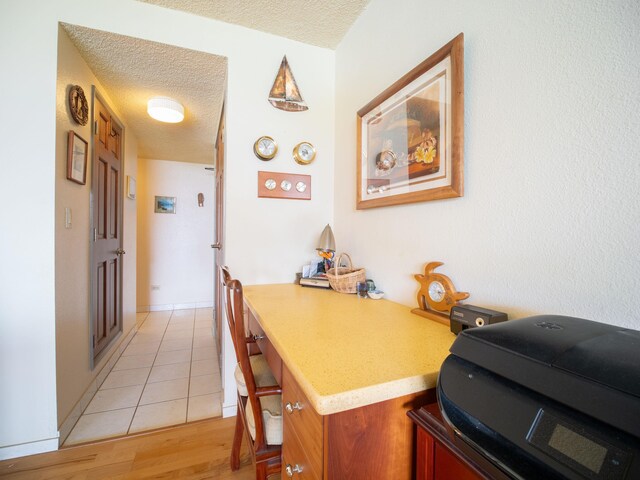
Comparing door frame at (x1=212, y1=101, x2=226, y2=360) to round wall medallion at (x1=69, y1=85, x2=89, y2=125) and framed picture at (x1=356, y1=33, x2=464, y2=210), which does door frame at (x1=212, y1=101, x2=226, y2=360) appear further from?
framed picture at (x1=356, y1=33, x2=464, y2=210)

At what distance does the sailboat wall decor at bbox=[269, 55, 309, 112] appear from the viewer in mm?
1734

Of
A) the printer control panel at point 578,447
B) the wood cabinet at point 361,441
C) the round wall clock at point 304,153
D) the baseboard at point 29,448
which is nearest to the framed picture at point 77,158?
the round wall clock at point 304,153

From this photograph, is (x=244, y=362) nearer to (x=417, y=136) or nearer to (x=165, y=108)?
(x=417, y=136)

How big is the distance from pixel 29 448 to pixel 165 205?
325 centimetres

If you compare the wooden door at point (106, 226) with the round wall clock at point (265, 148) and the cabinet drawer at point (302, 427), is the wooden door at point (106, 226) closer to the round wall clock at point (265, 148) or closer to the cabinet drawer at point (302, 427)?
the round wall clock at point (265, 148)

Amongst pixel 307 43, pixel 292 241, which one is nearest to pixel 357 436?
pixel 292 241

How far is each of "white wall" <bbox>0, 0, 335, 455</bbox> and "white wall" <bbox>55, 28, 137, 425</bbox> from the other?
57 millimetres

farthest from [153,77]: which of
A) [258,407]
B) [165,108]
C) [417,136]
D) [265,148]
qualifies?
[258,407]

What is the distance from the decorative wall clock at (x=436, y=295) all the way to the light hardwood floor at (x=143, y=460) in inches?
46.1

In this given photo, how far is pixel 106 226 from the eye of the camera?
236 cm

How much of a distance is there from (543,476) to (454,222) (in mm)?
792

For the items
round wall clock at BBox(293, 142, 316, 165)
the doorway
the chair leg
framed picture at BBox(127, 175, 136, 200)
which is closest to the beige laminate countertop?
the chair leg

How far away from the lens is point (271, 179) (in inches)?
71.0

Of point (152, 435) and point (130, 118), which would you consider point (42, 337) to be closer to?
point (152, 435)
